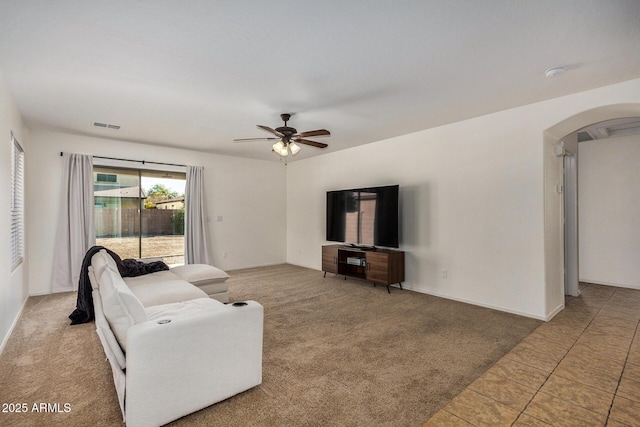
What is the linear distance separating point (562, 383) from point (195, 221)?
5.96 m

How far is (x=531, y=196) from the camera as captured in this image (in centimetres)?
375

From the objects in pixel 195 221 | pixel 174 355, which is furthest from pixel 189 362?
pixel 195 221

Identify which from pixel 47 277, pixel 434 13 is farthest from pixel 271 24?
pixel 47 277

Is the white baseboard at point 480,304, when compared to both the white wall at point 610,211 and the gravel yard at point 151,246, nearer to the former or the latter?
the white wall at point 610,211

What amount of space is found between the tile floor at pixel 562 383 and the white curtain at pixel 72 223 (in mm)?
5662

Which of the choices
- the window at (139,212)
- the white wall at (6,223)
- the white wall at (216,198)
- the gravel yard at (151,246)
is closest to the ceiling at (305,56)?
the white wall at (6,223)

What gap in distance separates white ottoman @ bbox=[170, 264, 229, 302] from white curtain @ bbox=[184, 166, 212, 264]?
184cm

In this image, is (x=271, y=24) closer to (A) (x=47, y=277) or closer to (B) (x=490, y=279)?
(B) (x=490, y=279)

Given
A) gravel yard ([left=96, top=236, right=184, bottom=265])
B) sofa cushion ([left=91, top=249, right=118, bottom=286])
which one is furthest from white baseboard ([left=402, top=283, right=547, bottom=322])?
gravel yard ([left=96, top=236, right=184, bottom=265])

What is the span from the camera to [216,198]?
21.8ft

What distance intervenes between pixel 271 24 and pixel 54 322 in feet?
13.4

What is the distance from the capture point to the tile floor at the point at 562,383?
6.43 feet

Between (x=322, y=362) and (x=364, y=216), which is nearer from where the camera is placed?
(x=322, y=362)

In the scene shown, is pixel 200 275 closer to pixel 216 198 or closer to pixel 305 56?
pixel 216 198
